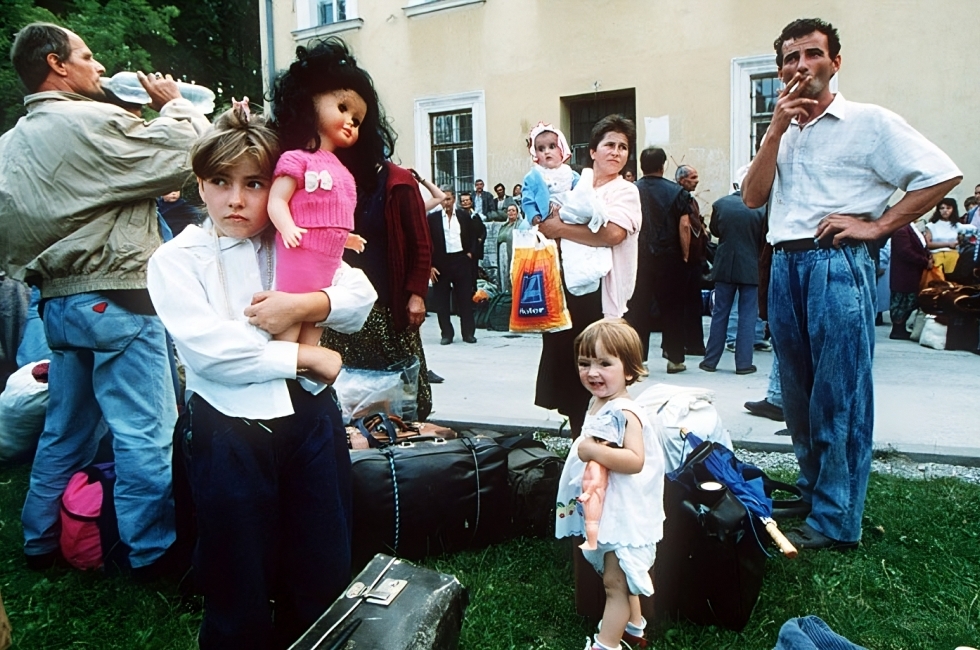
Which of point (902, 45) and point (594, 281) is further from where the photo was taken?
point (902, 45)

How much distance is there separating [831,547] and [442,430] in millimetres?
1685

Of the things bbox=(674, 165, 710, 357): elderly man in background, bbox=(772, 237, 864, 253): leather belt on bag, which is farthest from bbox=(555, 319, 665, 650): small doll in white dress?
bbox=(674, 165, 710, 357): elderly man in background

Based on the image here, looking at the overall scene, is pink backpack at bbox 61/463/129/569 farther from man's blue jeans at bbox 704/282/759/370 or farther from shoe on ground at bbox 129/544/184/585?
man's blue jeans at bbox 704/282/759/370

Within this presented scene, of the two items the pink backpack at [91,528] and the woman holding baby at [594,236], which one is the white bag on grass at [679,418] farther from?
the pink backpack at [91,528]

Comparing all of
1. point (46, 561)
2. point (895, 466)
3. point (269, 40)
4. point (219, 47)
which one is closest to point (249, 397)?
point (46, 561)

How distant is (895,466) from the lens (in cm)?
454

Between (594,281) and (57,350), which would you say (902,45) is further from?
(57,350)

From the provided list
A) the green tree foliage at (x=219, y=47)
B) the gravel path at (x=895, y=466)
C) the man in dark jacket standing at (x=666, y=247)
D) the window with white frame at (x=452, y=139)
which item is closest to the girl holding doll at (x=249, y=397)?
the gravel path at (x=895, y=466)

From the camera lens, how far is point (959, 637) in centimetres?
265

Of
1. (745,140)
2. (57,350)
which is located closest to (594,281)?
(57,350)

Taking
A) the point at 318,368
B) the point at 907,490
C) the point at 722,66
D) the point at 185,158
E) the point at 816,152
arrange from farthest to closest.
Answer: the point at 722,66
the point at 907,490
the point at 816,152
the point at 185,158
the point at 318,368

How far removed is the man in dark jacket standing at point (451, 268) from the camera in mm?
10039

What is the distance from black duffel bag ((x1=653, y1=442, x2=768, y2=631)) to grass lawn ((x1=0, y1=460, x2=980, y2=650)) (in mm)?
73

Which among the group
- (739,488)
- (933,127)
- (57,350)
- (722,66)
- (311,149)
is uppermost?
(722,66)
